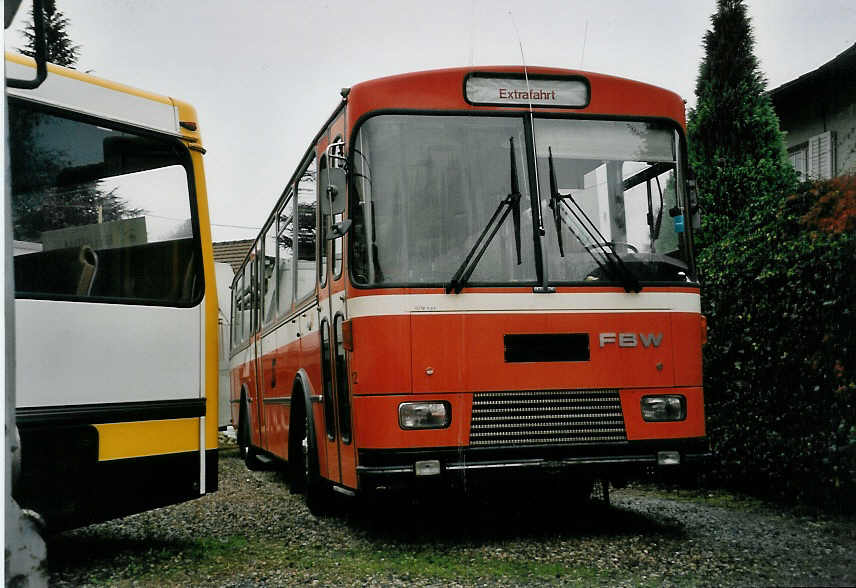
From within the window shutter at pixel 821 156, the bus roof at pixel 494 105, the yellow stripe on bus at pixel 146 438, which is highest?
the bus roof at pixel 494 105

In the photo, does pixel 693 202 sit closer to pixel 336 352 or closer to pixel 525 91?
pixel 525 91

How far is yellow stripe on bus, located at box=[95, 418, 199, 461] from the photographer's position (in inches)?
228

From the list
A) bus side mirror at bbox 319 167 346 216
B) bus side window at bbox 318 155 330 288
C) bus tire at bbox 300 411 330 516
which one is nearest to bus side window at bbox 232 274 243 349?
bus tire at bbox 300 411 330 516

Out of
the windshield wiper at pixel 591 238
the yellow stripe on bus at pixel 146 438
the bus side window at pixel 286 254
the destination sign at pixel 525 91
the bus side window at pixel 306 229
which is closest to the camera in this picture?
the yellow stripe on bus at pixel 146 438

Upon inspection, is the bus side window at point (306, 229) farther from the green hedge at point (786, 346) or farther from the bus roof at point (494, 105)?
the green hedge at point (786, 346)

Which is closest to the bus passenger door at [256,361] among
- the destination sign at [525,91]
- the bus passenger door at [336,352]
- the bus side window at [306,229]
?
the bus side window at [306,229]

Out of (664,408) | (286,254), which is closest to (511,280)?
(664,408)

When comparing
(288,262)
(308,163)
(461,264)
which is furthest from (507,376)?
(288,262)

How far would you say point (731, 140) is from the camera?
8297 mm

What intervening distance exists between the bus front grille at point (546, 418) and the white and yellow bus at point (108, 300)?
1736 millimetres

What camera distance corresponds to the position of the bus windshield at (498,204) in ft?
20.5

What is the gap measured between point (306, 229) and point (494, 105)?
7.65 feet

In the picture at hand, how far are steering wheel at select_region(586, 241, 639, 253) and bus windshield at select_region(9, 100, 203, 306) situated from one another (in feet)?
8.26

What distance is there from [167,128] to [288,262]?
2.88 metres
